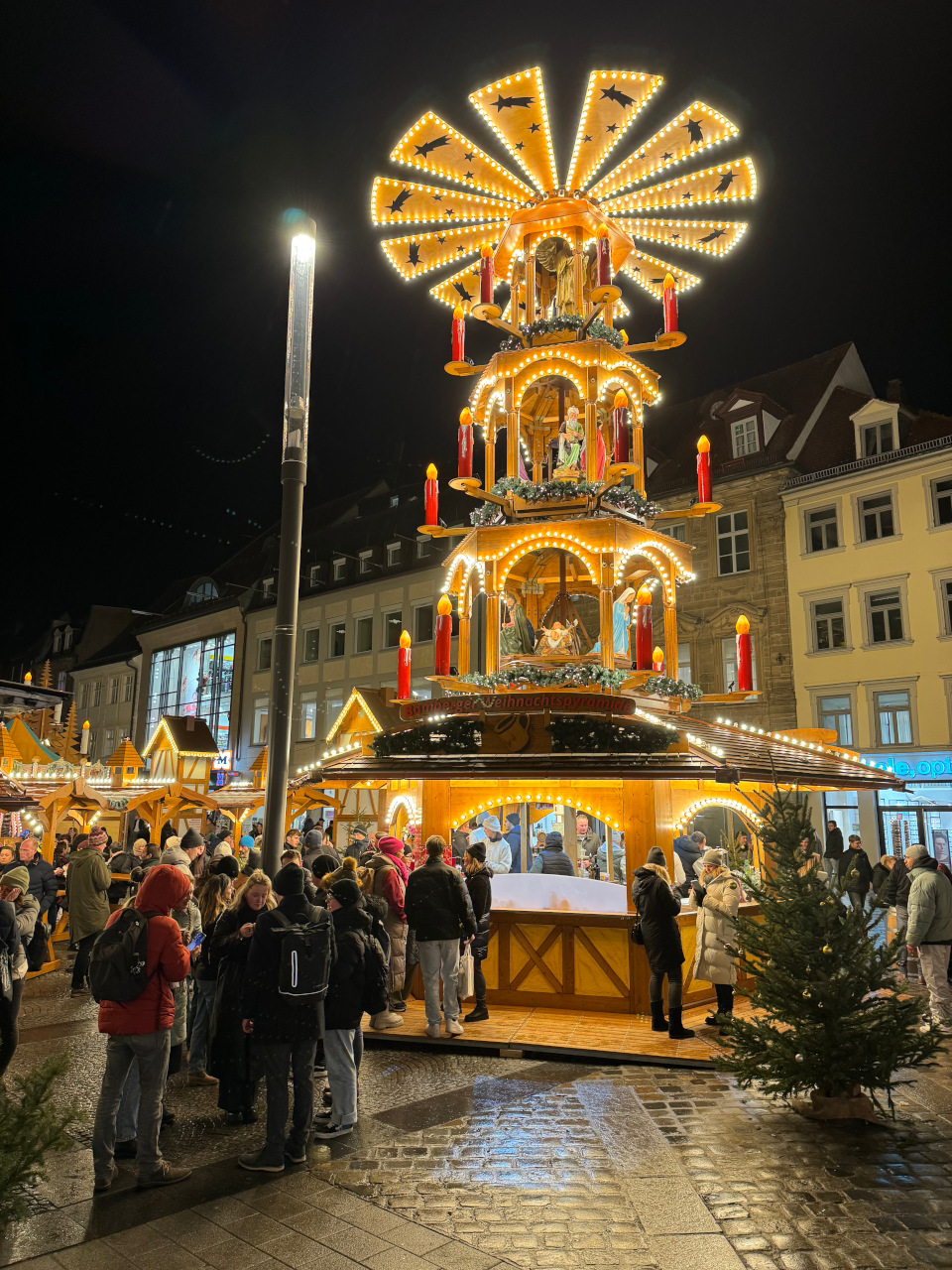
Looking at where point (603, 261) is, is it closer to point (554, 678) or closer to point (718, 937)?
point (554, 678)

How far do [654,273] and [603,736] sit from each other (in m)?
9.20

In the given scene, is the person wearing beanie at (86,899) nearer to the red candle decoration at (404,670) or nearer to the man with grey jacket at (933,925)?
the red candle decoration at (404,670)

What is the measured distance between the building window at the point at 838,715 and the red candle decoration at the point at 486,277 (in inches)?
705

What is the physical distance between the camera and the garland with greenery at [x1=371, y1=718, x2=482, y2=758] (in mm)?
11461

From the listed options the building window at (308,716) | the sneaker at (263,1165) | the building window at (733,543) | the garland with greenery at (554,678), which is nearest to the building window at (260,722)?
the building window at (308,716)

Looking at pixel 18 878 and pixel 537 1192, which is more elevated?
pixel 18 878

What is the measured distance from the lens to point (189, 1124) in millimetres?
6566

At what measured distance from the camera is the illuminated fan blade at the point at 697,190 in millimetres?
13086

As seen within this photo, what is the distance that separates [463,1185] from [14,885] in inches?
155

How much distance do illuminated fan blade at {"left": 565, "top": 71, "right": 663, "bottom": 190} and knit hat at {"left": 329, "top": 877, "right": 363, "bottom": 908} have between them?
1095 centimetres

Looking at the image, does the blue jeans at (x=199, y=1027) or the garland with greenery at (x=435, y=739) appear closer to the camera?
the blue jeans at (x=199, y=1027)

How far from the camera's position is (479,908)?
390 inches

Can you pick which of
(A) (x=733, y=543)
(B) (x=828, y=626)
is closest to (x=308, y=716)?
(A) (x=733, y=543)

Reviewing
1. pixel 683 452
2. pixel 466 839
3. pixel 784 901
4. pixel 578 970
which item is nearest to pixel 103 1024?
pixel 784 901
